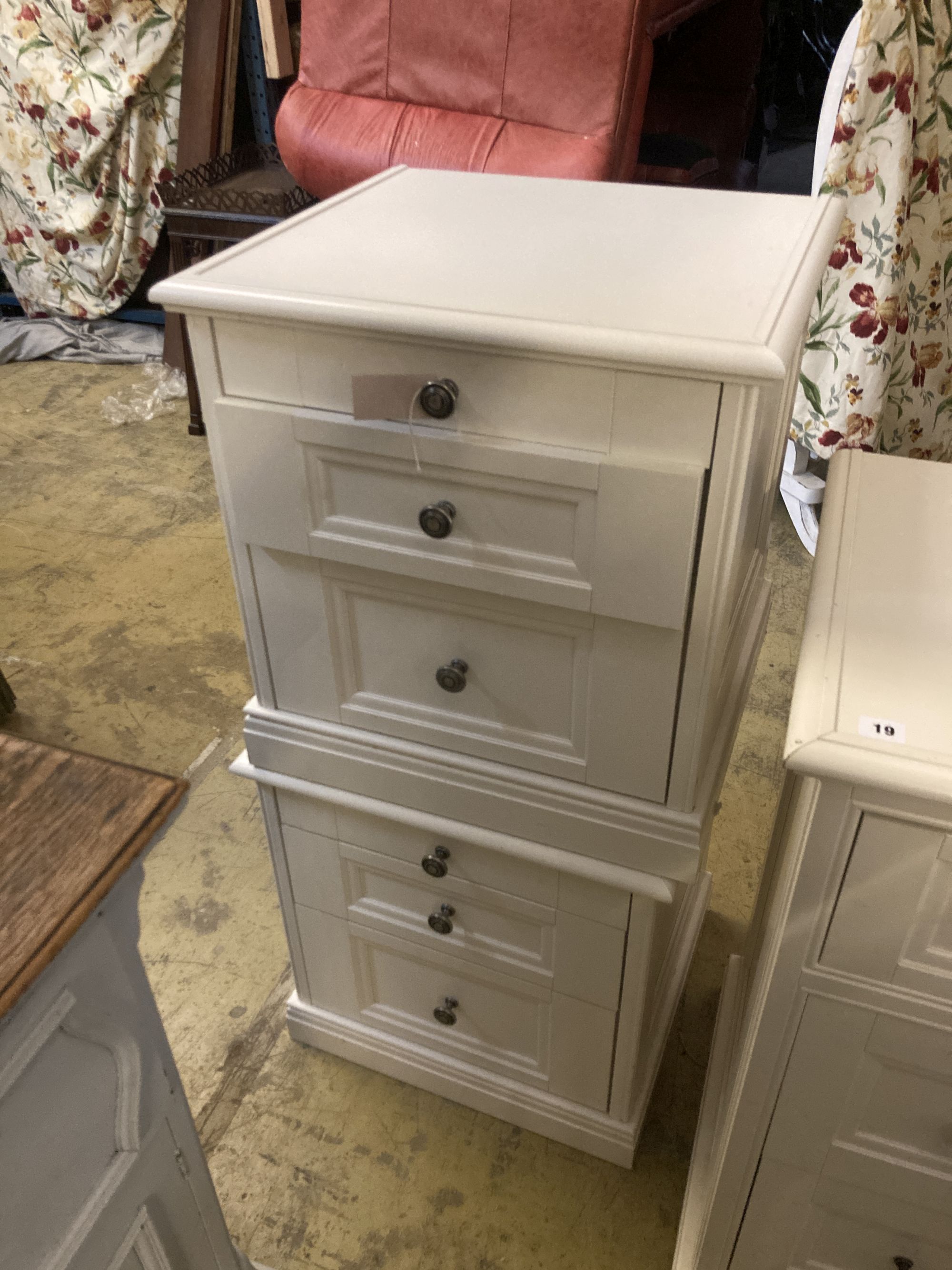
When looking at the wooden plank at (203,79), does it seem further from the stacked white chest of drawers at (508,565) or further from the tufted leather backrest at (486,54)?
the stacked white chest of drawers at (508,565)

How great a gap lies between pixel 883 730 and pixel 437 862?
554 millimetres

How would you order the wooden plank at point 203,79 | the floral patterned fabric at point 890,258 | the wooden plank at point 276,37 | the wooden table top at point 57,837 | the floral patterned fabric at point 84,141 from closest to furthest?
the wooden table top at point 57,837, the floral patterned fabric at point 890,258, the wooden plank at point 276,37, the wooden plank at point 203,79, the floral patterned fabric at point 84,141

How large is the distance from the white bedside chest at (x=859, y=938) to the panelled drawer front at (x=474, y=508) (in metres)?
0.16

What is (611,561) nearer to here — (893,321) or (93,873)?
(93,873)

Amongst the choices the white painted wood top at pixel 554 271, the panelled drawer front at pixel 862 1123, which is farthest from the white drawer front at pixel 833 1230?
the white painted wood top at pixel 554 271

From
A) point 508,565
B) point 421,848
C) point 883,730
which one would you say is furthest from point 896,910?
point 421,848

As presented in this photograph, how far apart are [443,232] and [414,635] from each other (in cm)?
39

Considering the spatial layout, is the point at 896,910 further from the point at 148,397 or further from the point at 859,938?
the point at 148,397

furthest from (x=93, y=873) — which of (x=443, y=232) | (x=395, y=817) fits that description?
(x=443, y=232)

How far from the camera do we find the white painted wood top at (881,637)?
697mm

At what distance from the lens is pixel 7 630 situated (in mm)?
2176

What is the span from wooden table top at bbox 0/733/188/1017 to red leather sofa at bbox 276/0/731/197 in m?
1.52

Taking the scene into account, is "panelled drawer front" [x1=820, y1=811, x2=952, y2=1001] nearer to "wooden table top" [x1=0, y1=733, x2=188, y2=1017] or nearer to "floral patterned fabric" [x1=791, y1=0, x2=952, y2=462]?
"wooden table top" [x1=0, y1=733, x2=188, y2=1017]

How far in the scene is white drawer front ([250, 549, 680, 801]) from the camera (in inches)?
35.3
